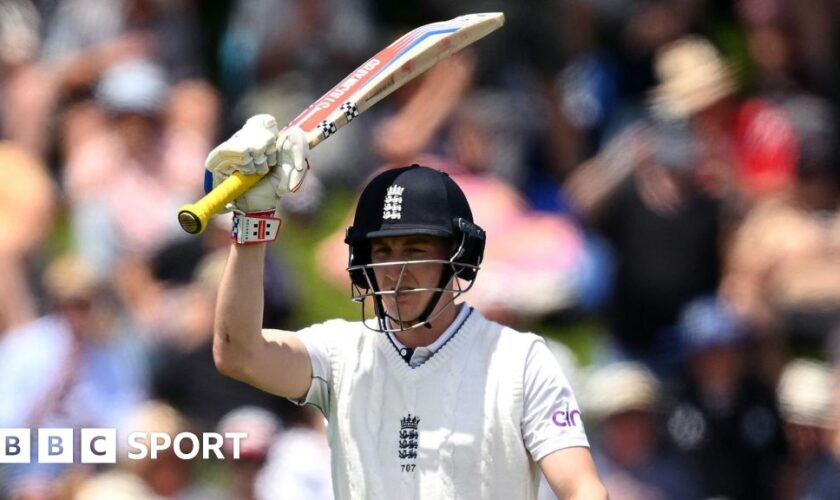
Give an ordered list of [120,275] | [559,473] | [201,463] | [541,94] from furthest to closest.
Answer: [541,94] → [120,275] → [201,463] → [559,473]

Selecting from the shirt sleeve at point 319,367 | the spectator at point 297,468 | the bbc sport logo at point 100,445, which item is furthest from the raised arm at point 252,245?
the bbc sport logo at point 100,445

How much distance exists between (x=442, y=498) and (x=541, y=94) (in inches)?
162

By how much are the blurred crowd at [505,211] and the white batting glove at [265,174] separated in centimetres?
295

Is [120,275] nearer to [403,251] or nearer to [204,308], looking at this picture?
[204,308]

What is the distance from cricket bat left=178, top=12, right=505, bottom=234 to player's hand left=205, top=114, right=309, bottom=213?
28 mm

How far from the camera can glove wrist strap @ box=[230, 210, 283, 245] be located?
3205 millimetres

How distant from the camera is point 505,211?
680 cm

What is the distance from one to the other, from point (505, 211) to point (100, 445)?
220 centimetres

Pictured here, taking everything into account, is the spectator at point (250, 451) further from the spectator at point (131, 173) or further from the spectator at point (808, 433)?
the spectator at point (808, 433)

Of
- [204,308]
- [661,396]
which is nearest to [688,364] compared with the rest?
[661,396]

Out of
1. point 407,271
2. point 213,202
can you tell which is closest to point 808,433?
point 407,271

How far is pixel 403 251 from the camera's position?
3.40 m

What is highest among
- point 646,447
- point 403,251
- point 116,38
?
point 116,38

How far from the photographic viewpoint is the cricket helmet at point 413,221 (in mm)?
→ 3361
